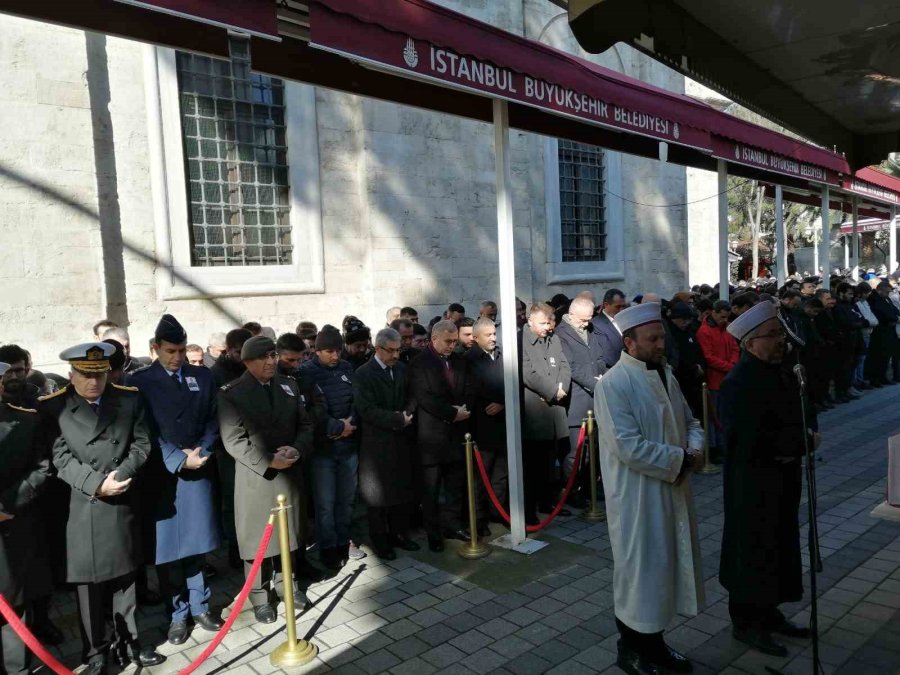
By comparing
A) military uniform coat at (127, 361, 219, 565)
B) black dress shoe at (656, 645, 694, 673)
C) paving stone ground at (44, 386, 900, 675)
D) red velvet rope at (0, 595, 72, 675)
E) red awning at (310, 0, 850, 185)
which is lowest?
paving stone ground at (44, 386, 900, 675)

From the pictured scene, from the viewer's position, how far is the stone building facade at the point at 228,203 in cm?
770

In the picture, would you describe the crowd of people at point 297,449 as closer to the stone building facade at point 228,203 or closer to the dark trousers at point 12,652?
the dark trousers at point 12,652

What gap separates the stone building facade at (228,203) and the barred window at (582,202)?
16 centimetres

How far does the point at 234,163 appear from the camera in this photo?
32.8 feet

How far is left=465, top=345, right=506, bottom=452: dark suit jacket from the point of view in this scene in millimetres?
6262

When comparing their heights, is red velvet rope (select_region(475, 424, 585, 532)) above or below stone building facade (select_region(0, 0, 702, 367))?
below

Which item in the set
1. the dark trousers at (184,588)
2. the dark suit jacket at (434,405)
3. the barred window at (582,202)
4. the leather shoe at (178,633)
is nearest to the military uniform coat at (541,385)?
the dark suit jacket at (434,405)

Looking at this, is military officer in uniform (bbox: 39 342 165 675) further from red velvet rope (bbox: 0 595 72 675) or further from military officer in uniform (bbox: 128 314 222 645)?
red velvet rope (bbox: 0 595 72 675)

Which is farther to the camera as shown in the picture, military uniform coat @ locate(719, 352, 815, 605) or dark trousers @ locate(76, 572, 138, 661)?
dark trousers @ locate(76, 572, 138, 661)

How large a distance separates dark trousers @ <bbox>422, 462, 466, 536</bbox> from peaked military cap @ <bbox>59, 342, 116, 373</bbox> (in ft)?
9.37

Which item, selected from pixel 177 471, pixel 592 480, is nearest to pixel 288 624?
pixel 177 471

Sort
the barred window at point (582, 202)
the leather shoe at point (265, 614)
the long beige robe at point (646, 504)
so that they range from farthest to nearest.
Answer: the barred window at point (582, 202)
the leather shoe at point (265, 614)
the long beige robe at point (646, 504)

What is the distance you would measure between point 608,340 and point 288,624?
434 cm

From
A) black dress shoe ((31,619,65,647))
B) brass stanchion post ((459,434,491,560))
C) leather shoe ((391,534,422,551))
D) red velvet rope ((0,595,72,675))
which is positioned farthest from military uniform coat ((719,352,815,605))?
black dress shoe ((31,619,65,647))
